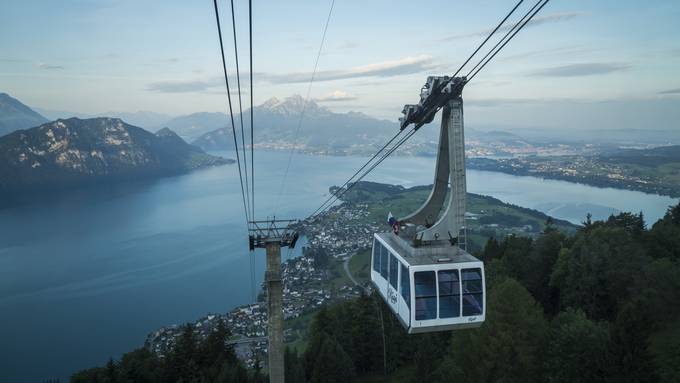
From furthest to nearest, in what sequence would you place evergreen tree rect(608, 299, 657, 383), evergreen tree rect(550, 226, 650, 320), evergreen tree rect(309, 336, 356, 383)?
evergreen tree rect(309, 336, 356, 383), evergreen tree rect(550, 226, 650, 320), evergreen tree rect(608, 299, 657, 383)

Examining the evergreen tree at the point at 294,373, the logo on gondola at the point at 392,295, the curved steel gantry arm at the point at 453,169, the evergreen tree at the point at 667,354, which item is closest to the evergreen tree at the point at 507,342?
the evergreen tree at the point at 667,354

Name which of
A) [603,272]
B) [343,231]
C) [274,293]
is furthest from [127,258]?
[603,272]

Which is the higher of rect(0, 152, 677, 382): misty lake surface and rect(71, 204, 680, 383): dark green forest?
rect(71, 204, 680, 383): dark green forest

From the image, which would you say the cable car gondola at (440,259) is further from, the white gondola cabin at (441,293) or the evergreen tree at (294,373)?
the evergreen tree at (294,373)

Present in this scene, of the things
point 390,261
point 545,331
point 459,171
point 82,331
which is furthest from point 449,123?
point 82,331

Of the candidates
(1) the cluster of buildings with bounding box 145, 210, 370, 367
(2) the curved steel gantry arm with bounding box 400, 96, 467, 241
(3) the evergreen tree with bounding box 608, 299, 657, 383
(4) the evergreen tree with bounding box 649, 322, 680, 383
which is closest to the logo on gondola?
(2) the curved steel gantry arm with bounding box 400, 96, 467, 241

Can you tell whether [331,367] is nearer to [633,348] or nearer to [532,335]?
[532,335]

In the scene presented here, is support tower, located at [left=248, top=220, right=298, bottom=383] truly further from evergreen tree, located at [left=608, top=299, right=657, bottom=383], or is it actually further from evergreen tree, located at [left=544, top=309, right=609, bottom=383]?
evergreen tree, located at [left=608, top=299, right=657, bottom=383]

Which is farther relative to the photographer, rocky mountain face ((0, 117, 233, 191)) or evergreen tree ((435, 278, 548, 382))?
rocky mountain face ((0, 117, 233, 191))
